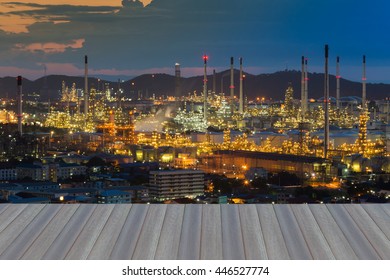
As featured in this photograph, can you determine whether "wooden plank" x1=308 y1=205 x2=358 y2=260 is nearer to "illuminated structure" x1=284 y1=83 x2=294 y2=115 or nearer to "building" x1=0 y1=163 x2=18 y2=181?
"building" x1=0 y1=163 x2=18 y2=181

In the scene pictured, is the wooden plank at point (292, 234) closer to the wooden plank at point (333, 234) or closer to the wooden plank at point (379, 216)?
the wooden plank at point (333, 234)

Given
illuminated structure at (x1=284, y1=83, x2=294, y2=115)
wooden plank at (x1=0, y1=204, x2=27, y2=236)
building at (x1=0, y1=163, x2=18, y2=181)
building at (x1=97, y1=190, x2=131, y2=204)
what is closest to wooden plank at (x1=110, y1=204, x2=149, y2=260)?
wooden plank at (x1=0, y1=204, x2=27, y2=236)

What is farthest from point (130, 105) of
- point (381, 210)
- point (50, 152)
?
point (381, 210)

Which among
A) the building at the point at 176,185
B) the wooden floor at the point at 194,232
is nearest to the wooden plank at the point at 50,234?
the wooden floor at the point at 194,232

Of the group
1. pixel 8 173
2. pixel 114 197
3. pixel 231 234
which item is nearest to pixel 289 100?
pixel 8 173

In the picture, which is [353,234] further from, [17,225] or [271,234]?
[17,225]

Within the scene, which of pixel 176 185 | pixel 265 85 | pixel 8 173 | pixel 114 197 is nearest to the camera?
pixel 114 197

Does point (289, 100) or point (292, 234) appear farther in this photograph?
point (289, 100)
